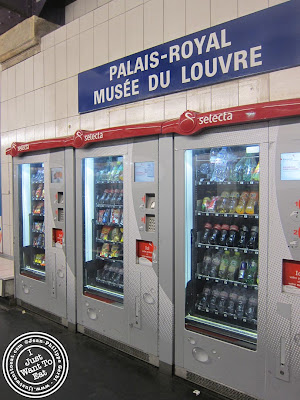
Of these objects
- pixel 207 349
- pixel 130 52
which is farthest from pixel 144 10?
pixel 207 349

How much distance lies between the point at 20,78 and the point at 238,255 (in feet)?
13.8

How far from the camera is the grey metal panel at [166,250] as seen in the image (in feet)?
9.96

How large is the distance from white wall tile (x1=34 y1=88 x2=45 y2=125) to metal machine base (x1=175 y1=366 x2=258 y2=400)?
11.9 feet

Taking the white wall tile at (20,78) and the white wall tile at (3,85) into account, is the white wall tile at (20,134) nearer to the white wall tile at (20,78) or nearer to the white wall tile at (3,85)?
the white wall tile at (20,78)

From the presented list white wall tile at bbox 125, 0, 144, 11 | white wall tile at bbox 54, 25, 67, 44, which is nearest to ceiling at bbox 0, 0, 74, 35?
white wall tile at bbox 54, 25, 67, 44

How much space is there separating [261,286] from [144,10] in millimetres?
2890

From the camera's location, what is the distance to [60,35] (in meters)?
4.51

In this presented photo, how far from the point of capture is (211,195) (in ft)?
10.4

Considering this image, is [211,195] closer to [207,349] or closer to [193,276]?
[193,276]

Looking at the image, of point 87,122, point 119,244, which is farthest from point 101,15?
point 119,244

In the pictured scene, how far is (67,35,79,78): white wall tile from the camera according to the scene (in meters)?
4.29

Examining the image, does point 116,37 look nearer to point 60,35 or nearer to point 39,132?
point 60,35

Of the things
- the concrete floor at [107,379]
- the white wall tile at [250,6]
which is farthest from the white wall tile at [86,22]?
the concrete floor at [107,379]

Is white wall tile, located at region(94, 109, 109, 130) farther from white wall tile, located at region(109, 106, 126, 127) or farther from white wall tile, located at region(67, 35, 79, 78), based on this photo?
white wall tile, located at region(67, 35, 79, 78)
